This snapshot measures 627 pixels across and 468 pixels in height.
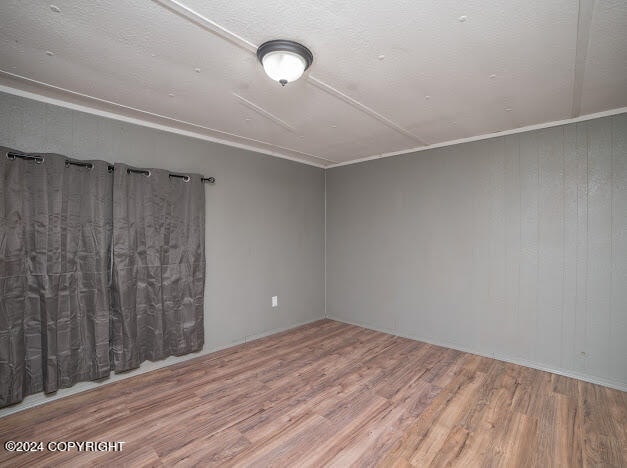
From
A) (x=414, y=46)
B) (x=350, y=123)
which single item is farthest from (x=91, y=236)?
(x=414, y=46)

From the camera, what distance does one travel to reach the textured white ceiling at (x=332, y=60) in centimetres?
145

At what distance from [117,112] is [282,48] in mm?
1861

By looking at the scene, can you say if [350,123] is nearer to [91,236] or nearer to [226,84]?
[226,84]

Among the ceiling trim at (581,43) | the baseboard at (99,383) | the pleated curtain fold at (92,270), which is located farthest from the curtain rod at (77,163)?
the ceiling trim at (581,43)

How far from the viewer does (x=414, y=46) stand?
67.1 inches

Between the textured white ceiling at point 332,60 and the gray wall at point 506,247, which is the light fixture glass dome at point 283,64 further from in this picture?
the gray wall at point 506,247

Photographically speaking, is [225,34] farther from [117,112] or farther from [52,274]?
[52,274]

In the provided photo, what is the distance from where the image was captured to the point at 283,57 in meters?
1.69

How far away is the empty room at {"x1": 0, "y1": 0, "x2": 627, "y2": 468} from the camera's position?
169 cm

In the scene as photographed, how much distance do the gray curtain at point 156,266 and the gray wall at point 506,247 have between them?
7.28ft

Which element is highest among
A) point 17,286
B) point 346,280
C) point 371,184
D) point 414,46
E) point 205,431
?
point 414,46

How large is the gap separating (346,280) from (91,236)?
315cm

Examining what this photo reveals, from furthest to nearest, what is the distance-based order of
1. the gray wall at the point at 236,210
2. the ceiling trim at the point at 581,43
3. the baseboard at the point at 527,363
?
the baseboard at the point at 527,363 → the gray wall at the point at 236,210 → the ceiling trim at the point at 581,43

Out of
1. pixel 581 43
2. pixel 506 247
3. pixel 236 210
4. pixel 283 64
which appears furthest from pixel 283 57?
pixel 506 247
